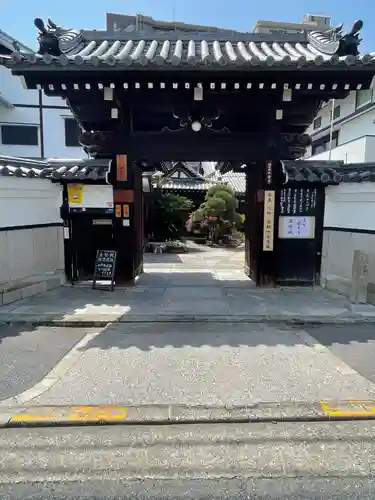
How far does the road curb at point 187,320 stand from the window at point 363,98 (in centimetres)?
1395

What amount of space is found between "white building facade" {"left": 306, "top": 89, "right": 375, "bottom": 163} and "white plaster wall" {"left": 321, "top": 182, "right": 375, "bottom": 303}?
6163 mm

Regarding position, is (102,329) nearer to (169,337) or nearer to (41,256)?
(169,337)

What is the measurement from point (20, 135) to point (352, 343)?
67.0ft

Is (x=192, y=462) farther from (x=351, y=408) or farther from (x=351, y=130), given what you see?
(x=351, y=130)

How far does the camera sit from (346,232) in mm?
7965

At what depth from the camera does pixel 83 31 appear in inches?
349

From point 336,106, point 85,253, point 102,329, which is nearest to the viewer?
point 102,329

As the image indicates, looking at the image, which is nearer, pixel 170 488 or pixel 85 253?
pixel 170 488

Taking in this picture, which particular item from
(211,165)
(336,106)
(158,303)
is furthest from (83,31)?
(211,165)

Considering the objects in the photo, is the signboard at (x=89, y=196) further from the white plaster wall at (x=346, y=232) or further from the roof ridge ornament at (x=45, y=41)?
the white plaster wall at (x=346, y=232)

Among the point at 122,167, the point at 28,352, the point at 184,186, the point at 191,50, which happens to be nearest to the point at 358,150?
the point at 191,50

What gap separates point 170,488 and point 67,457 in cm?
96

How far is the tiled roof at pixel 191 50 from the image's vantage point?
6332 millimetres

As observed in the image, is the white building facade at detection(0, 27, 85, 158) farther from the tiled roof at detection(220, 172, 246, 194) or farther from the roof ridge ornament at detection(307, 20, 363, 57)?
the roof ridge ornament at detection(307, 20, 363, 57)
